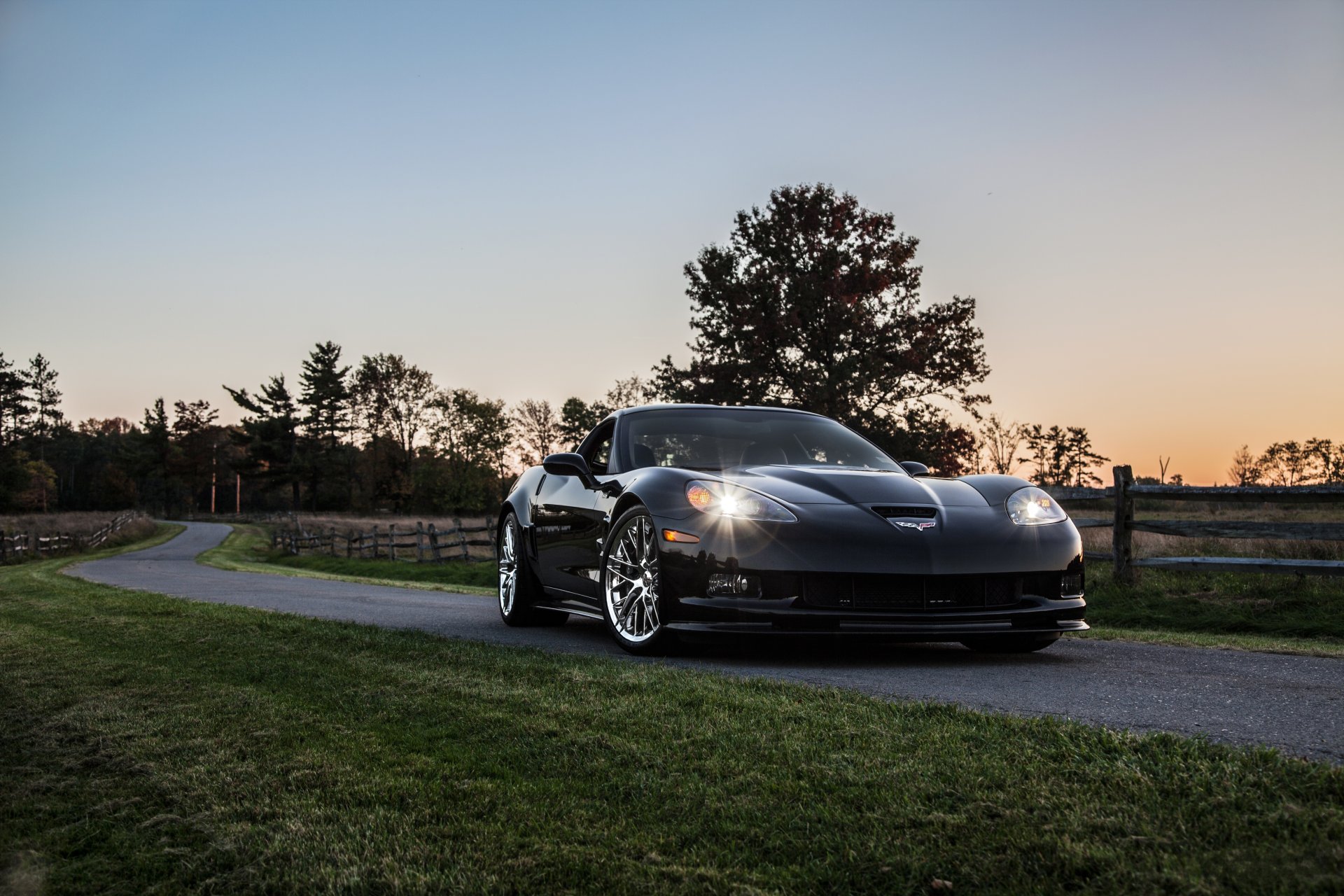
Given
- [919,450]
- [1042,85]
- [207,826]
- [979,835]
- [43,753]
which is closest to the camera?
[979,835]

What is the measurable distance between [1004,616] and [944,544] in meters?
0.52

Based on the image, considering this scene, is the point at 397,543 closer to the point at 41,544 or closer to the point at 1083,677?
the point at 41,544

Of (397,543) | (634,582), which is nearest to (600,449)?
(634,582)

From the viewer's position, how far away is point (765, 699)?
12.5 feet

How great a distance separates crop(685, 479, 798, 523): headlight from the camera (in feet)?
17.8

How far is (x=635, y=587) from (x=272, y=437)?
89.5m

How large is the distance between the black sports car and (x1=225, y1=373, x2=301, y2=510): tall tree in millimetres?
86870

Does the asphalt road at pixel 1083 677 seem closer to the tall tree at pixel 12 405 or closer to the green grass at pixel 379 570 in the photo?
the green grass at pixel 379 570

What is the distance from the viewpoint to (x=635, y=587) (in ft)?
19.7

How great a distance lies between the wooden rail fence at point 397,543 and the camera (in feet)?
77.4

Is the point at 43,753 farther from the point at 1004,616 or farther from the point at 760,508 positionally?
the point at 1004,616

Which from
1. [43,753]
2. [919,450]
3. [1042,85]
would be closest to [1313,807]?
[43,753]

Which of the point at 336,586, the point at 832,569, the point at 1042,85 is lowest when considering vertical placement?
the point at 336,586

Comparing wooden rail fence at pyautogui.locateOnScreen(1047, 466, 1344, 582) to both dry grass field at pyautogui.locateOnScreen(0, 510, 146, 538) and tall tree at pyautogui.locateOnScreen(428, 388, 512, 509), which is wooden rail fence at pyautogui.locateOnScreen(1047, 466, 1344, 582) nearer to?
dry grass field at pyautogui.locateOnScreen(0, 510, 146, 538)
